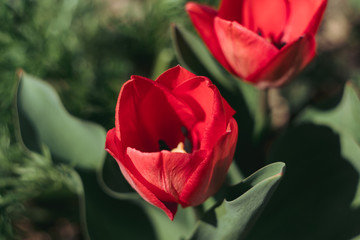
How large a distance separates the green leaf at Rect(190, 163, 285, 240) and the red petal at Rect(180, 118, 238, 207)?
3 centimetres

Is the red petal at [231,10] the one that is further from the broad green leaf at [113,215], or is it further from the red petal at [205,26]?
the broad green leaf at [113,215]

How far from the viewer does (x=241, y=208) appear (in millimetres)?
543

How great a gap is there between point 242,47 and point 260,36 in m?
0.04

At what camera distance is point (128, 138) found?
572mm

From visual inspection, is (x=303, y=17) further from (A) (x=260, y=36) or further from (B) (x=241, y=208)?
(B) (x=241, y=208)

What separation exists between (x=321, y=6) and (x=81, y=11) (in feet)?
2.65

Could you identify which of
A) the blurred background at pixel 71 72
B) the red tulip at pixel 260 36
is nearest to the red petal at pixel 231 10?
the red tulip at pixel 260 36

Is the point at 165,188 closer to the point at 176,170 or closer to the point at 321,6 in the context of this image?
the point at 176,170

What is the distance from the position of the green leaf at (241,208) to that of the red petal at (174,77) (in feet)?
0.47

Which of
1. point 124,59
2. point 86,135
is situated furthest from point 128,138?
point 124,59

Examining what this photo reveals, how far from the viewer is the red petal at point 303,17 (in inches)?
25.5

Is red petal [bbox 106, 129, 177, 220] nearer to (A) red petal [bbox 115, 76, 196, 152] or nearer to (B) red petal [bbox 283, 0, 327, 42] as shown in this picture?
(A) red petal [bbox 115, 76, 196, 152]

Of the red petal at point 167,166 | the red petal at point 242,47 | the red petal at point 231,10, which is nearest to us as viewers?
the red petal at point 167,166

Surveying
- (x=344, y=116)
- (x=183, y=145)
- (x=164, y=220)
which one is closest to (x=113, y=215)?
(x=164, y=220)
